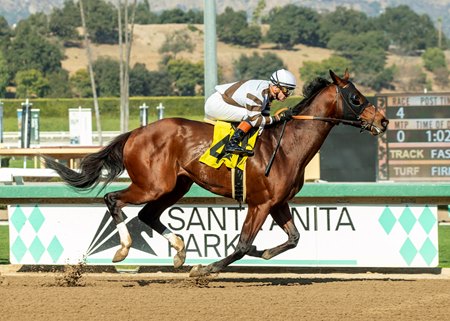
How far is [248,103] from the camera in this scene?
27.5 ft

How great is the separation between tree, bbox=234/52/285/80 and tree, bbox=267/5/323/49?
53.7 ft

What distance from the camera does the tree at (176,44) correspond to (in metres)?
91.5

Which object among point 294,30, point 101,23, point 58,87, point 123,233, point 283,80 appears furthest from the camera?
point 294,30

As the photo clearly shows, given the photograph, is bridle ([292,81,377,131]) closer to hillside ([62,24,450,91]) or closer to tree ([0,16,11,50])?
hillside ([62,24,450,91])

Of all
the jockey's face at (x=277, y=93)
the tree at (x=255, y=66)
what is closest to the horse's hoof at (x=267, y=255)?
the jockey's face at (x=277, y=93)

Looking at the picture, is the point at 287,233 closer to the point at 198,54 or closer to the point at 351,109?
the point at 351,109

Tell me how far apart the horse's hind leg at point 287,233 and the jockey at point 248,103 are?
579mm

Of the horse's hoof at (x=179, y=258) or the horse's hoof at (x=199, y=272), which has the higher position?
the horse's hoof at (x=179, y=258)

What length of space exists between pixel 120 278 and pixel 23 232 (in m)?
1.09

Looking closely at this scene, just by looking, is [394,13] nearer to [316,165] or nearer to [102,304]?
[316,165]

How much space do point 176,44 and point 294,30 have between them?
47.3 feet

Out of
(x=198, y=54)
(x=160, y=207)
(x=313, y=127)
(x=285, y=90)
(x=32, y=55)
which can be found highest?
(x=198, y=54)

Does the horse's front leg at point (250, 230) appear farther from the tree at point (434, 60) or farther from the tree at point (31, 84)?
the tree at point (434, 60)

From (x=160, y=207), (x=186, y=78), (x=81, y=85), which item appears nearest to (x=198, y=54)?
(x=186, y=78)
